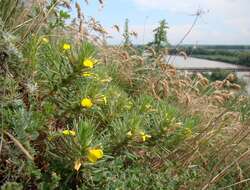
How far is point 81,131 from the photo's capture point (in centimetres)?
196

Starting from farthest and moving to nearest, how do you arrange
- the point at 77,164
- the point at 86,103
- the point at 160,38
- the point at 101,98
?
1. the point at 160,38
2. the point at 101,98
3. the point at 86,103
4. the point at 77,164

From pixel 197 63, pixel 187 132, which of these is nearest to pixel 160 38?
pixel 197 63

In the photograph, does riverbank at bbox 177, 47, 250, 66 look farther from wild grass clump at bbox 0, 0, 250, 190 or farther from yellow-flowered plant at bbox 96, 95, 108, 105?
yellow-flowered plant at bbox 96, 95, 108, 105

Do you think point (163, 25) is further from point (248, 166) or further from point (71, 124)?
point (71, 124)

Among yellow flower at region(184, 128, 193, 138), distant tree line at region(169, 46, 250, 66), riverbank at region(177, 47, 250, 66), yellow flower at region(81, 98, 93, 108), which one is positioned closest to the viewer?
yellow flower at region(81, 98, 93, 108)

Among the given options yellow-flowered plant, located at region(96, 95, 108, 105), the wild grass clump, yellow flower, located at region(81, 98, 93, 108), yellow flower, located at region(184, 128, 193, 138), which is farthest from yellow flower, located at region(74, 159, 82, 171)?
yellow flower, located at region(184, 128, 193, 138)

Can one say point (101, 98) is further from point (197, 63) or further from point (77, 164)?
point (197, 63)

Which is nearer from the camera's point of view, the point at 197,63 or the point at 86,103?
the point at 86,103

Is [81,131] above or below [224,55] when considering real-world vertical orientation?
above

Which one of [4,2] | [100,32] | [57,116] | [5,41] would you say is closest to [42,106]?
[57,116]

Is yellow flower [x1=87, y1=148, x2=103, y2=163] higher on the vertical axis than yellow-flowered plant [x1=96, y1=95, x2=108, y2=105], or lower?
lower

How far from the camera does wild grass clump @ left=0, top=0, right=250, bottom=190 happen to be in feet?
6.63

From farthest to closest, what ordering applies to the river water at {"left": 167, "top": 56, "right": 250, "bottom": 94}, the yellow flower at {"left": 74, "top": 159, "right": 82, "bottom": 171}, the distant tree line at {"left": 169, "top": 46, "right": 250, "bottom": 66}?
the distant tree line at {"left": 169, "top": 46, "right": 250, "bottom": 66} < the river water at {"left": 167, "top": 56, "right": 250, "bottom": 94} < the yellow flower at {"left": 74, "top": 159, "right": 82, "bottom": 171}

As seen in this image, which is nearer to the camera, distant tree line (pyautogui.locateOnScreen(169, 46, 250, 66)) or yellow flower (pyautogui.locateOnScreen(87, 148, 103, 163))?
yellow flower (pyautogui.locateOnScreen(87, 148, 103, 163))
